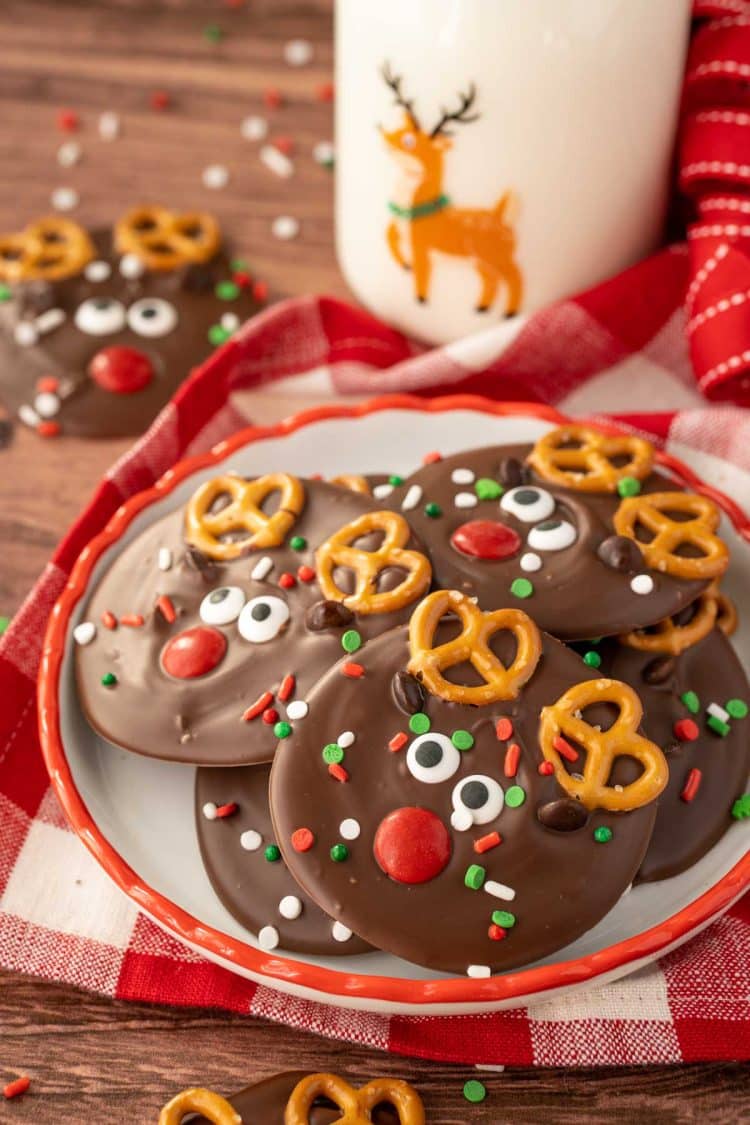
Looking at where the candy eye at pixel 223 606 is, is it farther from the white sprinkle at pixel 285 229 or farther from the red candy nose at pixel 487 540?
the white sprinkle at pixel 285 229

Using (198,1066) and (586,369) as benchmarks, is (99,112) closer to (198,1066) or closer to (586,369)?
(586,369)

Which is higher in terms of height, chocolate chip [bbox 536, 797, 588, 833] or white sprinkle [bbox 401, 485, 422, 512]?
white sprinkle [bbox 401, 485, 422, 512]

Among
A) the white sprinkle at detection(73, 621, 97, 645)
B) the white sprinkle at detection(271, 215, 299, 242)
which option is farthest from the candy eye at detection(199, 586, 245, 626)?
the white sprinkle at detection(271, 215, 299, 242)

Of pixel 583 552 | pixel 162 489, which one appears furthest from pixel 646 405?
pixel 162 489

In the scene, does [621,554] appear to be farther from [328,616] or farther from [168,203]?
[168,203]

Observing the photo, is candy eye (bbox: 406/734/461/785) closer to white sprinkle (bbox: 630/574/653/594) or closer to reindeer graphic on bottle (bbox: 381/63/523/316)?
white sprinkle (bbox: 630/574/653/594)

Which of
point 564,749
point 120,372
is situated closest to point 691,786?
point 564,749

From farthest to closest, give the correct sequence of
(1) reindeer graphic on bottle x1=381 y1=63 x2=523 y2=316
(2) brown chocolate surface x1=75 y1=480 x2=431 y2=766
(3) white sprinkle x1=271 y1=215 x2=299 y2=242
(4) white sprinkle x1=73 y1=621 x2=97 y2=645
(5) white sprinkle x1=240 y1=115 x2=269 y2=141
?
1. (5) white sprinkle x1=240 y1=115 x2=269 y2=141
2. (3) white sprinkle x1=271 y1=215 x2=299 y2=242
3. (1) reindeer graphic on bottle x1=381 y1=63 x2=523 y2=316
4. (4) white sprinkle x1=73 y1=621 x2=97 y2=645
5. (2) brown chocolate surface x1=75 y1=480 x2=431 y2=766
